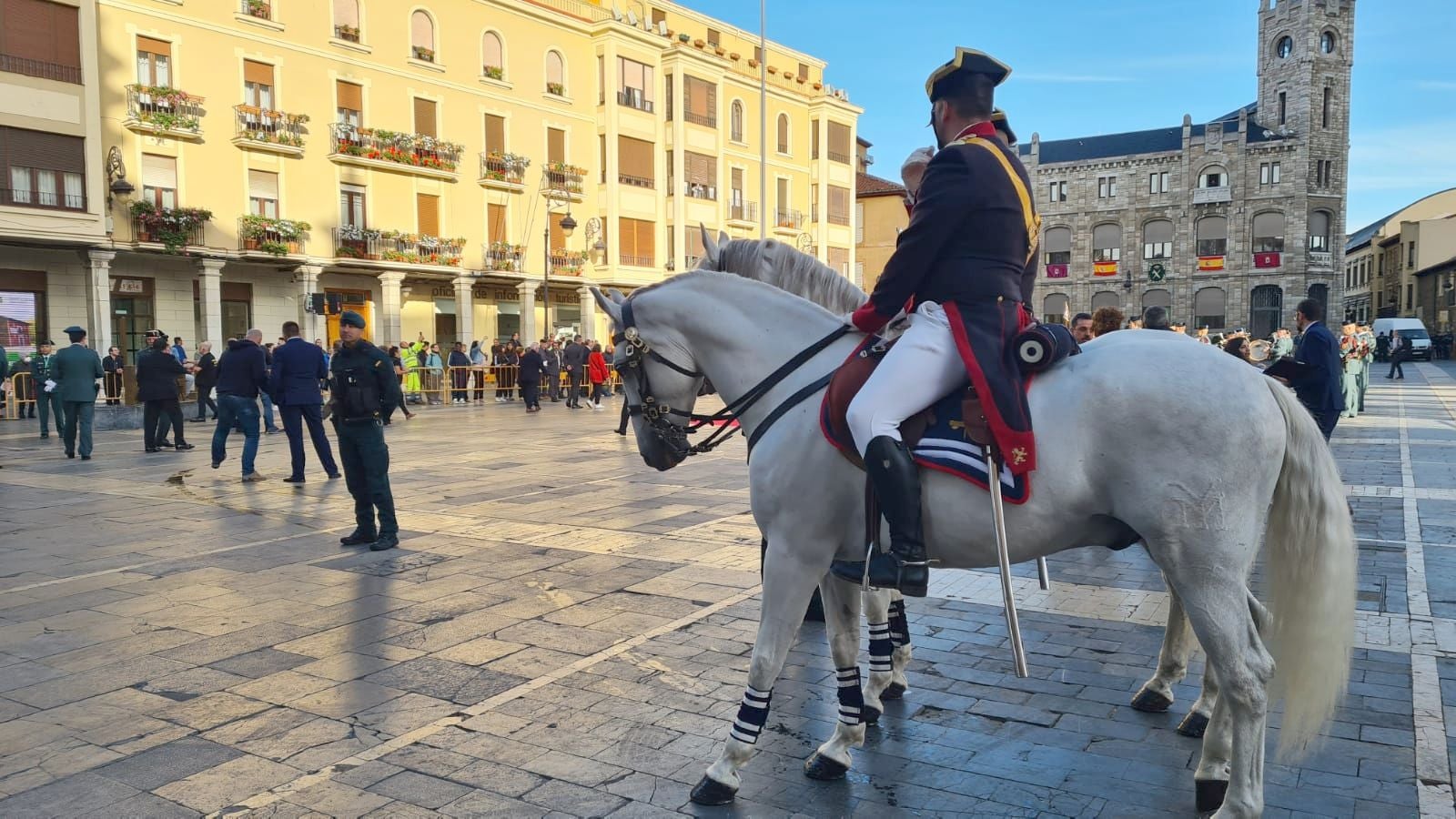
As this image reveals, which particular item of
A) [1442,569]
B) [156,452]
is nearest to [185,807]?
[1442,569]

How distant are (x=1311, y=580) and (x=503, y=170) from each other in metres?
35.6

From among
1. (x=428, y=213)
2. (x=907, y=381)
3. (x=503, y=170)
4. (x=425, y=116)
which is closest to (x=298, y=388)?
(x=907, y=381)

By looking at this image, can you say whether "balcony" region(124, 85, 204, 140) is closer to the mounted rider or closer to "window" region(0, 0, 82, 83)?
"window" region(0, 0, 82, 83)

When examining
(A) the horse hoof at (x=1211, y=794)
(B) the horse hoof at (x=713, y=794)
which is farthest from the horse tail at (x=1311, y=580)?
(B) the horse hoof at (x=713, y=794)

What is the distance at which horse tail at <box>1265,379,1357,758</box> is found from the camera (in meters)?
3.41

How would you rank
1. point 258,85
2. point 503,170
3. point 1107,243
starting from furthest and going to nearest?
point 1107,243
point 503,170
point 258,85

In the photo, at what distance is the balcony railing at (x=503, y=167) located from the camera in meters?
35.7

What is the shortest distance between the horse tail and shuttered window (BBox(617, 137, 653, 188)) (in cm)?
3840

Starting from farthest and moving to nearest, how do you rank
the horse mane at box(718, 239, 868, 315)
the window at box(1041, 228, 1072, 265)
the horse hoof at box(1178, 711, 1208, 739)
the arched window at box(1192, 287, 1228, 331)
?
the window at box(1041, 228, 1072, 265), the arched window at box(1192, 287, 1228, 331), the horse mane at box(718, 239, 868, 315), the horse hoof at box(1178, 711, 1208, 739)

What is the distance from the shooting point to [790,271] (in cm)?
455

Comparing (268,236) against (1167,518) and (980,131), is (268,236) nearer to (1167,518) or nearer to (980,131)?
(980,131)

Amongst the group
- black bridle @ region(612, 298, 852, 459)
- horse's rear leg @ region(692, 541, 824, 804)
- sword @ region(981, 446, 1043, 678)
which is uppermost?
black bridle @ region(612, 298, 852, 459)

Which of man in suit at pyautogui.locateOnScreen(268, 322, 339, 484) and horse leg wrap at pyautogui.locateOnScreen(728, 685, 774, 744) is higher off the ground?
man in suit at pyautogui.locateOnScreen(268, 322, 339, 484)

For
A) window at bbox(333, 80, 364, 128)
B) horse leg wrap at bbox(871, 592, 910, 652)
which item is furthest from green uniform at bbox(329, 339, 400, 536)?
window at bbox(333, 80, 364, 128)
